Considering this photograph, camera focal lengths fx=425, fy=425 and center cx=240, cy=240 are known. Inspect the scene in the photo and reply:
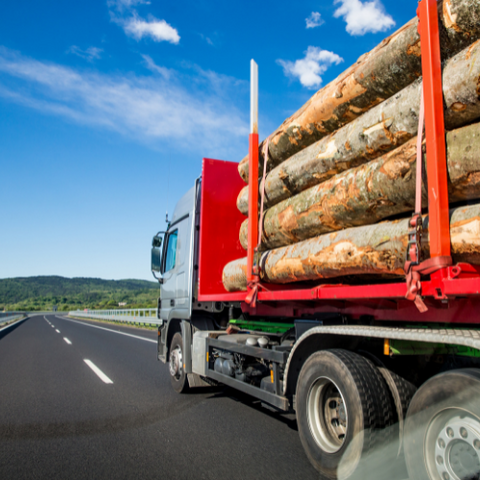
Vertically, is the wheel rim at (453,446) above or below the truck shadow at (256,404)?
above

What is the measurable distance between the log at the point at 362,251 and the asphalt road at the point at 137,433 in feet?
5.12

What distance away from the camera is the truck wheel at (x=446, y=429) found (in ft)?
6.74

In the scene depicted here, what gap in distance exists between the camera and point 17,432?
448 cm

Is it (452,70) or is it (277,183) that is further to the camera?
(277,183)

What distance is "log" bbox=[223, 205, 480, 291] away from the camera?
6.83 ft

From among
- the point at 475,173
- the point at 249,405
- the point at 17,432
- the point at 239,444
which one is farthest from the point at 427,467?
the point at 17,432

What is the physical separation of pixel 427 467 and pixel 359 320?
1137mm

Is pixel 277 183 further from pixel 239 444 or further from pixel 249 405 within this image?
pixel 249 405

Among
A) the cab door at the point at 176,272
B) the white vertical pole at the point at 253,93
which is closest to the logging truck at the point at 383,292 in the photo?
the white vertical pole at the point at 253,93

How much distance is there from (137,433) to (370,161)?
11.6 feet

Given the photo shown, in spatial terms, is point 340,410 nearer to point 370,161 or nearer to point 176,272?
point 370,161

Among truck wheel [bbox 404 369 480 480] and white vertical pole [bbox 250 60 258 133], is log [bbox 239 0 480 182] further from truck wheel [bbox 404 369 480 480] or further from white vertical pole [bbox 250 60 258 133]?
truck wheel [bbox 404 369 480 480]

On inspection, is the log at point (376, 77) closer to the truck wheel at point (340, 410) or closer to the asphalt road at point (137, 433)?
the truck wheel at point (340, 410)

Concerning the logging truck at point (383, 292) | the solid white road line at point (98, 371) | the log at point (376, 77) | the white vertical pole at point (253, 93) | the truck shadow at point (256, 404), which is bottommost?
the solid white road line at point (98, 371)
